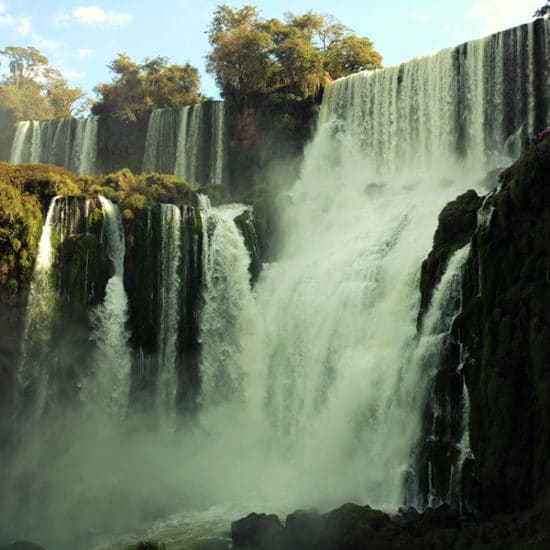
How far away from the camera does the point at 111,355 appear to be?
2462cm

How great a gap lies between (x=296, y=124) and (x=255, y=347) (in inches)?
599

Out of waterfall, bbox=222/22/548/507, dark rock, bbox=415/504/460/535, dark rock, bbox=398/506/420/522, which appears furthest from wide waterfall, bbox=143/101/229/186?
dark rock, bbox=415/504/460/535

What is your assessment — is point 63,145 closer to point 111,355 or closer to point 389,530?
point 111,355

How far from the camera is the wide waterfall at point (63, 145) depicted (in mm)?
41188

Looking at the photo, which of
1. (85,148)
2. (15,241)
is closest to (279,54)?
(85,148)

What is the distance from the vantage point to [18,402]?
2327cm

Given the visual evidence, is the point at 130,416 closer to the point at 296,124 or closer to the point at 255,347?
the point at 255,347

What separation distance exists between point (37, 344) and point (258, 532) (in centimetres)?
1139

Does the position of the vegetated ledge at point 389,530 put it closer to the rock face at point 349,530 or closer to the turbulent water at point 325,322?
the rock face at point 349,530

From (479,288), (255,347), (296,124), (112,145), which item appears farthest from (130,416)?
(112,145)

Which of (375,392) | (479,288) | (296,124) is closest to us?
(479,288)

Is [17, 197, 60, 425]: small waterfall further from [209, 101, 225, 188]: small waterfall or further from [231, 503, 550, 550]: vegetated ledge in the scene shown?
[209, 101, 225, 188]: small waterfall

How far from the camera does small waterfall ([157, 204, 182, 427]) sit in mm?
25000

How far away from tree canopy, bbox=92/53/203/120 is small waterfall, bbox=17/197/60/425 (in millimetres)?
19563
